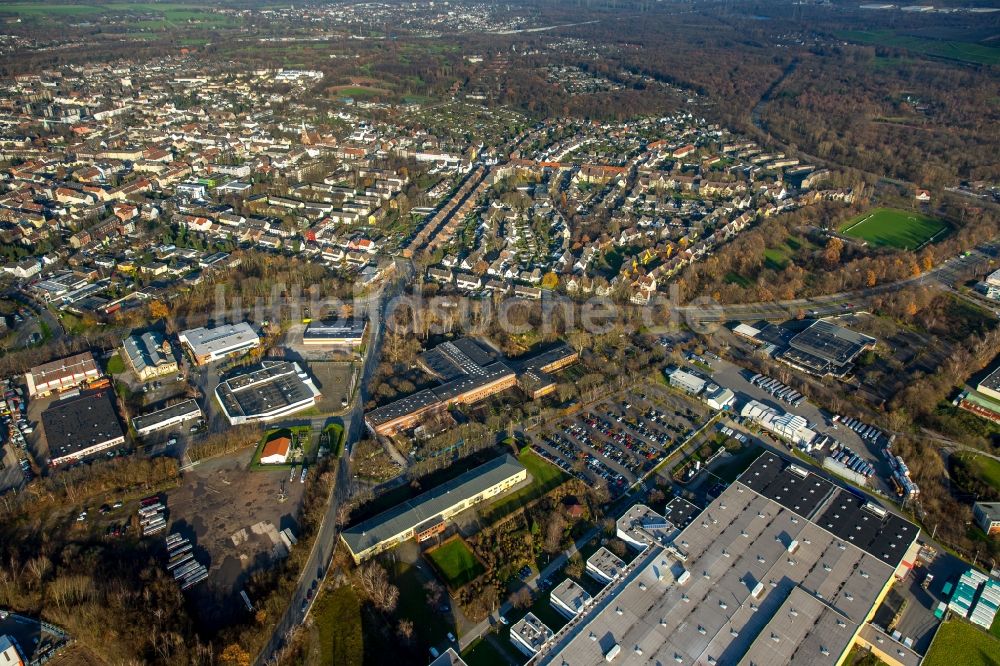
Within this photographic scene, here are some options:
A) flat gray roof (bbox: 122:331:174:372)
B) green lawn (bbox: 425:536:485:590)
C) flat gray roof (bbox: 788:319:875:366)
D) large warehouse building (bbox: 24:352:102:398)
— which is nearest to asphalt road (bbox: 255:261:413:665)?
green lawn (bbox: 425:536:485:590)

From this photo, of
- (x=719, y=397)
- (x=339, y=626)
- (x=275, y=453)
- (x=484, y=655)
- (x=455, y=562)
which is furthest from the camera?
(x=719, y=397)

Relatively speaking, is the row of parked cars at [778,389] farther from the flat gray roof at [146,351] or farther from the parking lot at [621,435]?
the flat gray roof at [146,351]

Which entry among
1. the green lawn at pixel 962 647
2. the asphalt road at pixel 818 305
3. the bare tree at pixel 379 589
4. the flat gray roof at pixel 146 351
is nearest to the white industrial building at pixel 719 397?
the asphalt road at pixel 818 305

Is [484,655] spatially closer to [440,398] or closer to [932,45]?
[440,398]

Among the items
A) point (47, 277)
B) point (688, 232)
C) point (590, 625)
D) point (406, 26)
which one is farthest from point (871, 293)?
point (406, 26)

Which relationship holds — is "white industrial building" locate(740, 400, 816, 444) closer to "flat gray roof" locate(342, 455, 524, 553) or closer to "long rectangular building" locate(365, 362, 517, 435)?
"long rectangular building" locate(365, 362, 517, 435)

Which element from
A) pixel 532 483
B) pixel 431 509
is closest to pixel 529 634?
pixel 431 509
